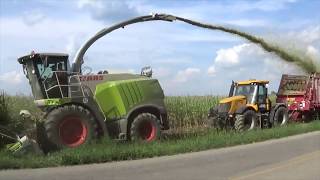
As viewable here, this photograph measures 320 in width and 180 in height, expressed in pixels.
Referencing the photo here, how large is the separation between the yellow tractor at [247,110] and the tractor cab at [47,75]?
8809 mm

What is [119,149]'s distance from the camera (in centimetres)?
1689

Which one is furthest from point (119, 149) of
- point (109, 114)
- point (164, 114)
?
point (164, 114)

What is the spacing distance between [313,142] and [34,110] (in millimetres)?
10498

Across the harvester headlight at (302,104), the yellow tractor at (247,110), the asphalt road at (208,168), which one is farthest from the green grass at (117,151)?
the harvester headlight at (302,104)

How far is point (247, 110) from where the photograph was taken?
25734mm

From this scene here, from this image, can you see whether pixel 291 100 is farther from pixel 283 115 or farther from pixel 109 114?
pixel 109 114

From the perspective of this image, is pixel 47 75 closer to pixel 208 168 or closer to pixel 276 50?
pixel 208 168

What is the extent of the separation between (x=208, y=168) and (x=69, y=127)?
19.9ft

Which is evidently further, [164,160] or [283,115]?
[283,115]

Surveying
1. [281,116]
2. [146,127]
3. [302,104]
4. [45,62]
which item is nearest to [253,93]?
[281,116]

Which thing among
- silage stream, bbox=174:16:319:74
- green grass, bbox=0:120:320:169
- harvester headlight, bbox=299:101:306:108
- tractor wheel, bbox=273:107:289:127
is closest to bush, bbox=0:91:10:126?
green grass, bbox=0:120:320:169

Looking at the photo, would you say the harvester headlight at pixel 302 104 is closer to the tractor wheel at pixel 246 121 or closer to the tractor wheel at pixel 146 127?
the tractor wheel at pixel 246 121

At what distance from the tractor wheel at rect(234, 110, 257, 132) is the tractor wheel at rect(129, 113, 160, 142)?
5.56 meters

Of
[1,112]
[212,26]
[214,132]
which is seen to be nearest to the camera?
[1,112]
